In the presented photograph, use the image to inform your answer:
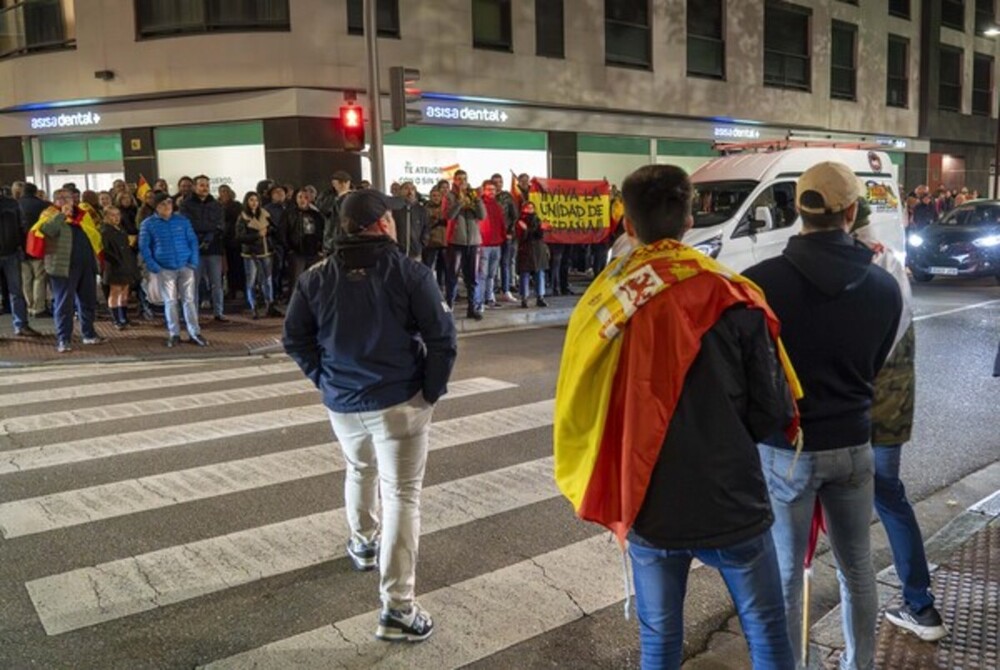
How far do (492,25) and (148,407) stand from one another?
611 inches

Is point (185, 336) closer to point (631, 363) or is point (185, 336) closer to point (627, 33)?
point (631, 363)

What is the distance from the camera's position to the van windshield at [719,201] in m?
12.8

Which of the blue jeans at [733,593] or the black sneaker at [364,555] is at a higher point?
the blue jeans at [733,593]

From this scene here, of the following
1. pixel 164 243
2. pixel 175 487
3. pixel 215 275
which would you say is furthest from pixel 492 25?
pixel 175 487

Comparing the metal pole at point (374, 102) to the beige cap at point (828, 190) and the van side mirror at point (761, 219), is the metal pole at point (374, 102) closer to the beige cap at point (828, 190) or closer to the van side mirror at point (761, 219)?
the van side mirror at point (761, 219)

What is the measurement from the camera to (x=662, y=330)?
99.0 inches

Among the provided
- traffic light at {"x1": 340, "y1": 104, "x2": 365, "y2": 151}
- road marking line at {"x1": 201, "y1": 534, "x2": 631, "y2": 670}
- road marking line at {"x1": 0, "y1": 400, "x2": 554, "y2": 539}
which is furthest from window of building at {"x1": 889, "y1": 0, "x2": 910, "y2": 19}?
road marking line at {"x1": 201, "y1": 534, "x2": 631, "y2": 670}

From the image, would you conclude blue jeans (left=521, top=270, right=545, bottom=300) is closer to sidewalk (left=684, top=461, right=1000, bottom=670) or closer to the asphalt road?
the asphalt road

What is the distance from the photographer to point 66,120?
66.3ft

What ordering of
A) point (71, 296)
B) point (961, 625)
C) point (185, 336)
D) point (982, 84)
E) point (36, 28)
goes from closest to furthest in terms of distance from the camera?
point (961, 625) → point (71, 296) → point (185, 336) → point (36, 28) → point (982, 84)

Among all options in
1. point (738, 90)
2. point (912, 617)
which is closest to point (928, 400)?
point (912, 617)

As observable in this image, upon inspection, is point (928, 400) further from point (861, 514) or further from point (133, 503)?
point (133, 503)

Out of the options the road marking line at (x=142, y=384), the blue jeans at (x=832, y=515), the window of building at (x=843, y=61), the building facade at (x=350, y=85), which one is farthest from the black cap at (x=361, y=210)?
the window of building at (x=843, y=61)

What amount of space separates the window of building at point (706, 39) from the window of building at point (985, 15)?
17628mm
